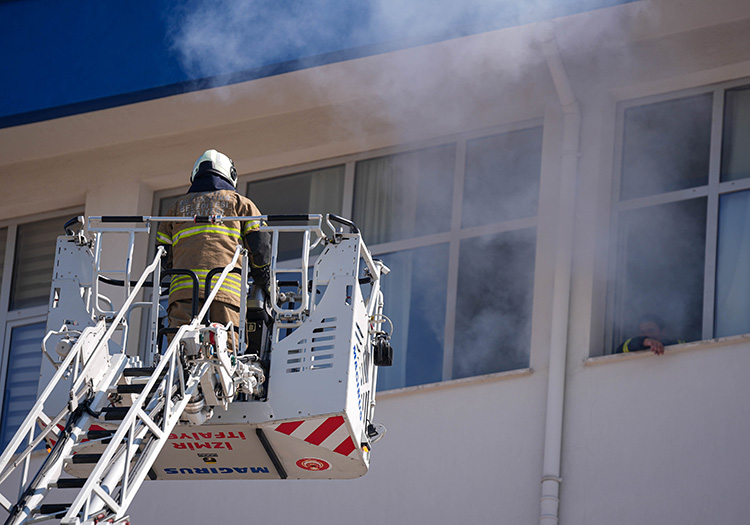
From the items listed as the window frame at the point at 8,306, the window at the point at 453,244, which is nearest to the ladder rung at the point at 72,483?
the window at the point at 453,244

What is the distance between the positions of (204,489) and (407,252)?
2906mm

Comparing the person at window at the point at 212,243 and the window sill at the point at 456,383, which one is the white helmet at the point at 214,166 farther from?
the window sill at the point at 456,383

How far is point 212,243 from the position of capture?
743cm

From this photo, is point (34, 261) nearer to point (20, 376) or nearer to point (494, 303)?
point (20, 376)

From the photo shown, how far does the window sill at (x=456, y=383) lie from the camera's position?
10023 mm

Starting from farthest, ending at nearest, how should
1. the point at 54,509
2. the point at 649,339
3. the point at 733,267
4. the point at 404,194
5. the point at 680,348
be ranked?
the point at 404,194 < the point at 733,267 < the point at 649,339 < the point at 680,348 < the point at 54,509

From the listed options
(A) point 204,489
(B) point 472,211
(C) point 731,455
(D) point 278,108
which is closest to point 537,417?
(C) point 731,455

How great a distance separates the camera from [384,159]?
38.9 ft

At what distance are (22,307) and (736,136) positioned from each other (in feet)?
25.3

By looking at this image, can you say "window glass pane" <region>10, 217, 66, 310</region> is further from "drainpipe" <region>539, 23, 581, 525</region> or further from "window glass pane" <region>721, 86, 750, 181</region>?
"window glass pane" <region>721, 86, 750, 181</region>

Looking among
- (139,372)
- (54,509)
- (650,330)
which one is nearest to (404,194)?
(650,330)

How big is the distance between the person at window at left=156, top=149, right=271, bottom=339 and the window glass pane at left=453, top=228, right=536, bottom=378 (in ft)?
11.6

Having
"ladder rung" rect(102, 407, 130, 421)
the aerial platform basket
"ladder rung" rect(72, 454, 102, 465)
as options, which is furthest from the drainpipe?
"ladder rung" rect(72, 454, 102, 465)

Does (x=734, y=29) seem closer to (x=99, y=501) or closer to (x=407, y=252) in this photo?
(x=407, y=252)
